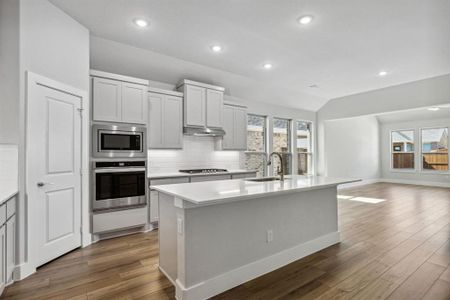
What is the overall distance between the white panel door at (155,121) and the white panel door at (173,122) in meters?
0.08

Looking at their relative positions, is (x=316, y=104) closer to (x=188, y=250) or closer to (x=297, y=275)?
(x=297, y=275)

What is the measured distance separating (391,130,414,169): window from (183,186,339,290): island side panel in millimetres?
8612

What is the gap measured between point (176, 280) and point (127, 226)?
6.19ft

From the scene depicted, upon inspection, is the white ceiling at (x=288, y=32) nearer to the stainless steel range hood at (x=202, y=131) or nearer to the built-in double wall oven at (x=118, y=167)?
the stainless steel range hood at (x=202, y=131)

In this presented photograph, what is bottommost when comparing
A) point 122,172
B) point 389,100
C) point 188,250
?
point 188,250

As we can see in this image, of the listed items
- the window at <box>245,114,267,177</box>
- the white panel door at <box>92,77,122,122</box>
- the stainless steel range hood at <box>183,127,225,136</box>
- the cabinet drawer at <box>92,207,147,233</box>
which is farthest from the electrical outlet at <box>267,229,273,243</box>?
the window at <box>245,114,267,177</box>

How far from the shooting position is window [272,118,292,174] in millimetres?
6715

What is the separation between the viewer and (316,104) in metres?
7.32

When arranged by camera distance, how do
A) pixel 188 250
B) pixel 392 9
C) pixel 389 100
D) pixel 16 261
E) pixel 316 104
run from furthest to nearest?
pixel 316 104, pixel 389 100, pixel 392 9, pixel 16 261, pixel 188 250

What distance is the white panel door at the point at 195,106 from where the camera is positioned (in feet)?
14.7

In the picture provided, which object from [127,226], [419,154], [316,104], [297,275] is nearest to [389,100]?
[316,104]

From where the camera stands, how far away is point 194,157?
5.05 m

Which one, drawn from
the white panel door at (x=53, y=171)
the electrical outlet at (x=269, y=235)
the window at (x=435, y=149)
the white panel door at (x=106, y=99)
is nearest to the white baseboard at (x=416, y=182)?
the window at (x=435, y=149)

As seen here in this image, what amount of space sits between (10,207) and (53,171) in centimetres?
65
